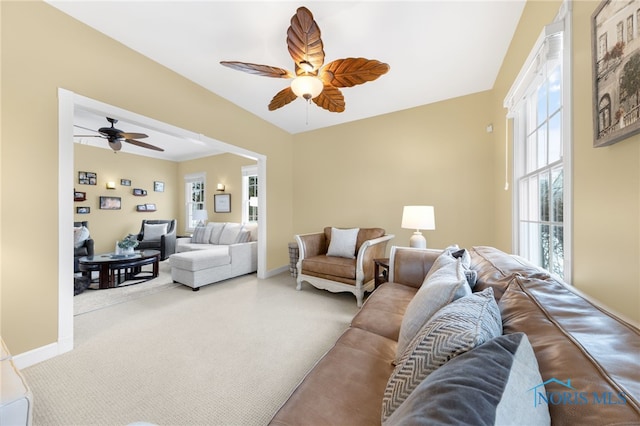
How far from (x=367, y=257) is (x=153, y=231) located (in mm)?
5153

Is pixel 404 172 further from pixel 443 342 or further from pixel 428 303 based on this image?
pixel 443 342

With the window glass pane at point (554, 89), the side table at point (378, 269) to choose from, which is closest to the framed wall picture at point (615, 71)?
the window glass pane at point (554, 89)

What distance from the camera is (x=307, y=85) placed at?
1.84 metres

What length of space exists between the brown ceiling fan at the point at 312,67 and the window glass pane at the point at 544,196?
1421mm

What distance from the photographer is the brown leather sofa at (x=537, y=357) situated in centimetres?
42

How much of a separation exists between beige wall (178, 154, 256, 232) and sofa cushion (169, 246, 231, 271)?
1937 millimetres

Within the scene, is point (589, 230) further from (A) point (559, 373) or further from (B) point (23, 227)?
(B) point (23, 227)

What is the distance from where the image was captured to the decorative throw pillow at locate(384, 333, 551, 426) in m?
0.41

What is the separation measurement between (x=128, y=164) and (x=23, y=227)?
192 inches

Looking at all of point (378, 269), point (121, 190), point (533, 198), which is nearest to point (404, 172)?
point (378, 269)

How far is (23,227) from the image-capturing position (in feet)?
5.35

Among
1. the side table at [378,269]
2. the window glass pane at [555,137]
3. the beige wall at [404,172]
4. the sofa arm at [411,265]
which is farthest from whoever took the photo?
the beige wall at [404,172]

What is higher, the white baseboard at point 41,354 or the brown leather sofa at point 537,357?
the brown leather sofa at point 537,357

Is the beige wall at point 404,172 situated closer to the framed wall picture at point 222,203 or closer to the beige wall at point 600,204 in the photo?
the beige wall at point 600,204
